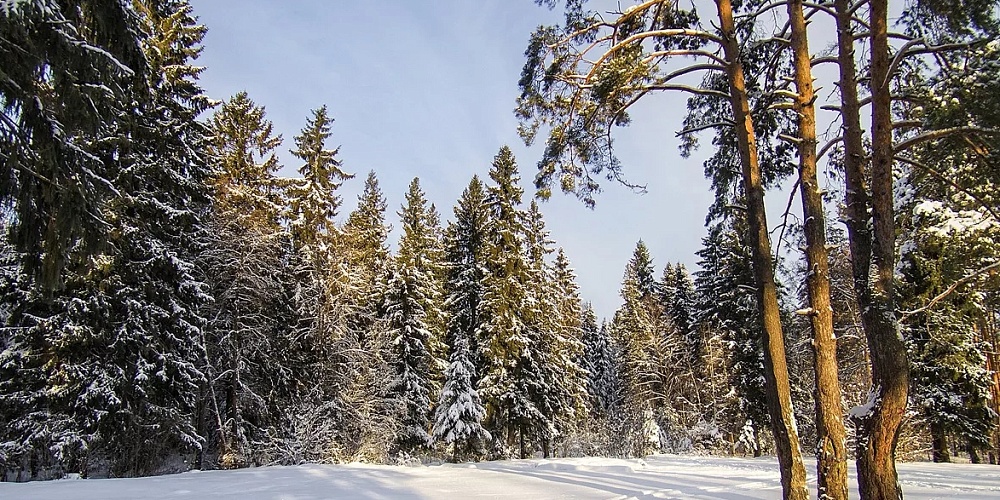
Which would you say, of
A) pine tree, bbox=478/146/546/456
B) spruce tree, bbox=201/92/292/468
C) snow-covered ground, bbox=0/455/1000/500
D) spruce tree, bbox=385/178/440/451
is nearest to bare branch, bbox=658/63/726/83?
snow-covered ground, bbox=0/455/1000/500

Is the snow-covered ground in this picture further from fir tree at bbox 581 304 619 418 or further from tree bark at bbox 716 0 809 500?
fir tree at bbox 581 304 619 418

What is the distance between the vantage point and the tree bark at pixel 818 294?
5957 mm

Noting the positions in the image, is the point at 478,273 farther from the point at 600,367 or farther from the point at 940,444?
the point at 600,367

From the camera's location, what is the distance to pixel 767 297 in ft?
21.9

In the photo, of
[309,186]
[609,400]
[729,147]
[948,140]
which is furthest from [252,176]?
[609,400]

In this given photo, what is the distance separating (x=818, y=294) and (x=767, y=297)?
1.80 ft

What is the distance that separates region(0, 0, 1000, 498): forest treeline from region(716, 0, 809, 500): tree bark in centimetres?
4

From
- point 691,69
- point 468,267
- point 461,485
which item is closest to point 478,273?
point 468,267

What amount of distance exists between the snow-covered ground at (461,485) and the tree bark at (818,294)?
187cm

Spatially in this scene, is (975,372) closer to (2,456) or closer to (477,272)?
(477,272)

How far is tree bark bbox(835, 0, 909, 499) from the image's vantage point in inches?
216

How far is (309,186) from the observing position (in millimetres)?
18656

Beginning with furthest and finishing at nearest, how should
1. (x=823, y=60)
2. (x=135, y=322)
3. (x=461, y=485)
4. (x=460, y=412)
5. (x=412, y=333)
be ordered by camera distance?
(x=412, y=333) < (x=460, y=412) < (x=135, y=322) < (x=461, y=485) < (x=823, y=60)

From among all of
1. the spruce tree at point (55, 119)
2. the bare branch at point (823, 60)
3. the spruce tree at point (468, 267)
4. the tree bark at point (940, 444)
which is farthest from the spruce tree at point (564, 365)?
the spruce tree at point (55, 119)
